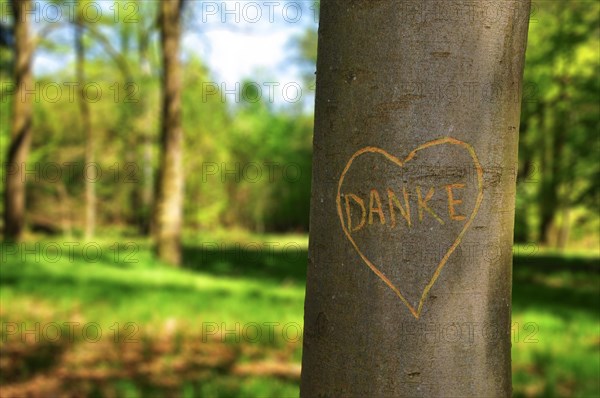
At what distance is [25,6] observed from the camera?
41.1 ft

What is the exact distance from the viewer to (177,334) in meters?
5.10

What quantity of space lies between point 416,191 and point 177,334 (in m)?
4.34

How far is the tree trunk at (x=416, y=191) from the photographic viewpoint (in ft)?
3.72

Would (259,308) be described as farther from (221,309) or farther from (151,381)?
(151,381)

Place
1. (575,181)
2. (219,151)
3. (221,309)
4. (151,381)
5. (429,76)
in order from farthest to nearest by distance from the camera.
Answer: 1. (219,151)
2. (575,181)
3. (221,309)
4. (151,381)
5. (429,76)

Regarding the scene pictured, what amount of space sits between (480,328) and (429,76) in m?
0.53

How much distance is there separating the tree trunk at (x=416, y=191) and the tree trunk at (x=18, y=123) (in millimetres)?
13051

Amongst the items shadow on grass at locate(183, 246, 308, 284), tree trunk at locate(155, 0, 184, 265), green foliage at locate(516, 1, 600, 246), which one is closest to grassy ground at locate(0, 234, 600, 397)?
shadow on grass at locate(183, 246, 308, 284)

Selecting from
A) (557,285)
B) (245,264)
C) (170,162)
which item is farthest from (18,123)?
(557,285)

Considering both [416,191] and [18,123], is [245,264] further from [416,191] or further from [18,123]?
[416,191]

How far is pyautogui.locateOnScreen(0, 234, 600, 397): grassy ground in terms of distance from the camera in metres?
3.99

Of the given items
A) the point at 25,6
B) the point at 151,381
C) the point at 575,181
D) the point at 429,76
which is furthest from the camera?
the point at 25,6

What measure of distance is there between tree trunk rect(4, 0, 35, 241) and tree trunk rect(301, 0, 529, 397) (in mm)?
13051

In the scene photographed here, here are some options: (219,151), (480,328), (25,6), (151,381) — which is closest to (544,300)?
(151,381)
